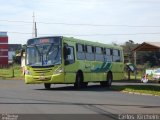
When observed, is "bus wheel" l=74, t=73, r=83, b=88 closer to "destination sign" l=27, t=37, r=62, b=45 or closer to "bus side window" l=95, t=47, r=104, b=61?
"destination sign" l=27, t=37, r=62, b=45

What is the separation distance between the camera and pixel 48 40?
2792cm

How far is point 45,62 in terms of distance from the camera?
2758 cm

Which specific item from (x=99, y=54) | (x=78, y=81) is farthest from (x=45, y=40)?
(x=99, y=54)

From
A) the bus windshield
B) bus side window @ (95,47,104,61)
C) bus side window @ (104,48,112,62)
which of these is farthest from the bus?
bus side window @ (104,48,112,62)

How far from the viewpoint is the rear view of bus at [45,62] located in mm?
27391

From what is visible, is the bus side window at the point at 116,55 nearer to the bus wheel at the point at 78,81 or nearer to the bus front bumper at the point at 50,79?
the bus wheel at the point at 78,81

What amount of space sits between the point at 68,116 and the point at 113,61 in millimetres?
21927

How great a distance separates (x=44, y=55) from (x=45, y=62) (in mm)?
396

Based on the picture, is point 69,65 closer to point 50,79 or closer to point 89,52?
point 50,79

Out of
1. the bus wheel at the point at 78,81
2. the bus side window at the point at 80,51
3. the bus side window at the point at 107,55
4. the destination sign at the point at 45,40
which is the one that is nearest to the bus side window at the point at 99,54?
the bus side window at the point at 107,55

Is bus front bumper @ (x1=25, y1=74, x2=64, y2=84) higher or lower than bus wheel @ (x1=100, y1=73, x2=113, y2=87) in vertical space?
higher

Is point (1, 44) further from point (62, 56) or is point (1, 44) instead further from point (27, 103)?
point (27, 103)

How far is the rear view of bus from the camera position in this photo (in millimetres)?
27391

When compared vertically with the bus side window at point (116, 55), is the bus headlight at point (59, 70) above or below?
below
